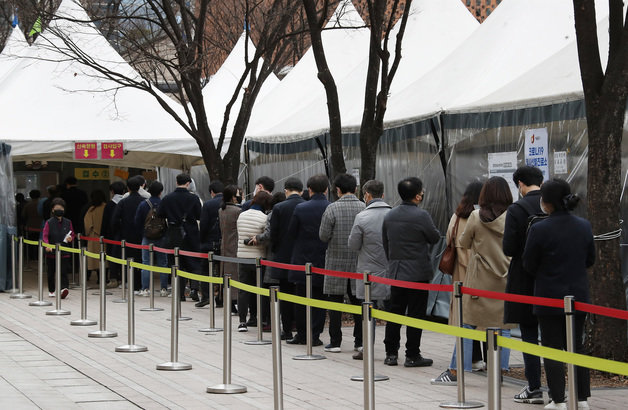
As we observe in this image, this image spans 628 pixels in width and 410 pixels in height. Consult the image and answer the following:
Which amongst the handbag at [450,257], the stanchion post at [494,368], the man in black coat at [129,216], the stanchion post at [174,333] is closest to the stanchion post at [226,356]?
the stanchion post at [174,333]

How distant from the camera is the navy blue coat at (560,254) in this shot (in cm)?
785

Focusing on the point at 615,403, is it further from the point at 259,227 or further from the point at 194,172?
the point at 194,172

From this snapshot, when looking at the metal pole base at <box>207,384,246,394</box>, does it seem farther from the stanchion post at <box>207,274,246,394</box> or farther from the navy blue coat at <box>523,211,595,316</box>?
the navy blue coat at <box>523,211,595,316</box>

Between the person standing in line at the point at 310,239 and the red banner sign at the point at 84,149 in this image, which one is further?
the red banner sign at the point at 84,149

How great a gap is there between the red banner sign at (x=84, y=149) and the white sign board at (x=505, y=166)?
921cm

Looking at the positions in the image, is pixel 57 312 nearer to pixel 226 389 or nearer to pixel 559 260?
pixel 226 389

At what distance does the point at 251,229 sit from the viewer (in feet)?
44.3

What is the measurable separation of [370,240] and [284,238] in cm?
201

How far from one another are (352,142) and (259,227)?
3.71 meters

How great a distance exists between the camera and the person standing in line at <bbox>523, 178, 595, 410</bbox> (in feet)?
25.7

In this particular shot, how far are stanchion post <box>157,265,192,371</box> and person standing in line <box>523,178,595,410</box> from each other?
380 cm

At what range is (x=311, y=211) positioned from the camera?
39.5 ft

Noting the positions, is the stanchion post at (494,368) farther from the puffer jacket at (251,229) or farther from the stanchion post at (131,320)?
the puffer jacket at (251,229)

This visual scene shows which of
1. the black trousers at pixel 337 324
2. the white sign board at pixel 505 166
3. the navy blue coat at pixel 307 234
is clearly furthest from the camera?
the white sign board at pixel 505 166
